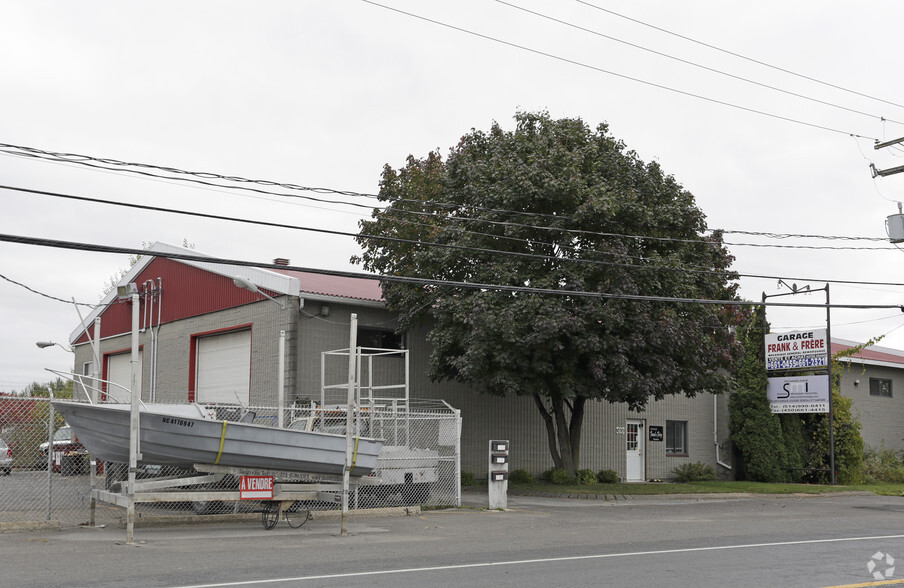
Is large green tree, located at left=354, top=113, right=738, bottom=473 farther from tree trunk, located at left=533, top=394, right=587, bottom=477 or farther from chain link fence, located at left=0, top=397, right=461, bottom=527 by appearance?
chain link fence, located at left=0, top=397, right=461, bottom=527

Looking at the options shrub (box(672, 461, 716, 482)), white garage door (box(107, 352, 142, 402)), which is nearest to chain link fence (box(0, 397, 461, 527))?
white garage door (box(107, 352, 142, 402))

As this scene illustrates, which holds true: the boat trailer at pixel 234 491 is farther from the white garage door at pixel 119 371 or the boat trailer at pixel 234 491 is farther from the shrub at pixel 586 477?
the white garage door at pixel 119 371

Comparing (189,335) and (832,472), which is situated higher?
(189,335)

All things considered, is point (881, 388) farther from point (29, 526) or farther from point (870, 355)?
point (29, 526)

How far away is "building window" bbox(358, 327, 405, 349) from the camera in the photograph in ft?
83.6

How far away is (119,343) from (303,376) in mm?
11811

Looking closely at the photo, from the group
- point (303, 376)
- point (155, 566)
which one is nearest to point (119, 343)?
point (303, 376)

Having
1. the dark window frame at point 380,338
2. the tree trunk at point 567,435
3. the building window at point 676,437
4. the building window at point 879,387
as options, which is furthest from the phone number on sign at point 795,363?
the dark window frame at point 380,338

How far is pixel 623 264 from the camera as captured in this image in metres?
21.5

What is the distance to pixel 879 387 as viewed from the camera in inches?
1447

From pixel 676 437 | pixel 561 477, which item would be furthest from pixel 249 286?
pixel 676 437

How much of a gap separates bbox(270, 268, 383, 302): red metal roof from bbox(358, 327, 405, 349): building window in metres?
0.95

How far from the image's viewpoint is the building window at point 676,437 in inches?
1250

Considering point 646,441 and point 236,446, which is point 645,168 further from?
point 236,446
